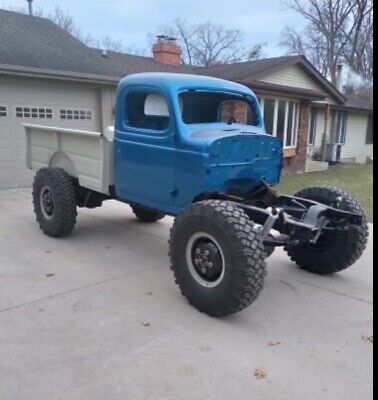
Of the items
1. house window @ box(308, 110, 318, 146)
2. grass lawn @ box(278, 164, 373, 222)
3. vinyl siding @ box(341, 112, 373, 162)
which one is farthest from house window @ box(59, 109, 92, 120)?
vinyl siding @ box(341, 112, 373, 162)

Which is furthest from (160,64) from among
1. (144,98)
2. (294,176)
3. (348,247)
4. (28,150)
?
(348,247)

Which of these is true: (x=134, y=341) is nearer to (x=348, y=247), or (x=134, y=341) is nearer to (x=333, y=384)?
(x=333, y=384)

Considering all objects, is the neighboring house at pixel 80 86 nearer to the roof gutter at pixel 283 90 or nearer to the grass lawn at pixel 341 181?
the roof gutter at pixel 283 90

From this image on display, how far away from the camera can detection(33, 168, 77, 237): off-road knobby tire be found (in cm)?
596

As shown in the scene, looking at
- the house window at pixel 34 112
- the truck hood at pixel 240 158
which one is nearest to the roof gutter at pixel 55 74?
the house window at pixel 34 112

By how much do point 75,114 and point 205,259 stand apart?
809 cm

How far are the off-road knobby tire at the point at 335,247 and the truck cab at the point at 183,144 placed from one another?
0.58 m

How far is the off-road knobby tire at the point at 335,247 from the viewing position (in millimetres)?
4746

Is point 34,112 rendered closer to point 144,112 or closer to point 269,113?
point 144,112

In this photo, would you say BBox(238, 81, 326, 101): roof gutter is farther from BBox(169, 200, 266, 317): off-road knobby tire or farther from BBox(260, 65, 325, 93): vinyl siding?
BBox(169, 200, 266, 317): off-road knobby tire

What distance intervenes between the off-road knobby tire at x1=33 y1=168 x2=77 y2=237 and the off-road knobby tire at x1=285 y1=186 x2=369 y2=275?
2891 mm

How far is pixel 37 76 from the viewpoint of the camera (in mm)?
9906

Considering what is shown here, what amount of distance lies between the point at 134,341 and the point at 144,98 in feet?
9.60

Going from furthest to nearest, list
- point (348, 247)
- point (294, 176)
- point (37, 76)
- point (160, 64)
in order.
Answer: point (160, 64), point (294, 176), point (37, 76), point (348, 247)
